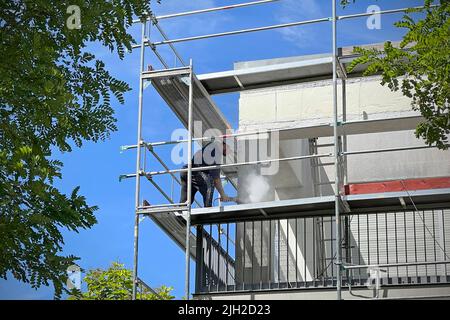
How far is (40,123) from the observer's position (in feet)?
31.4

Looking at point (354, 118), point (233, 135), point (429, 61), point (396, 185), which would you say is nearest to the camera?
point (429, 61)

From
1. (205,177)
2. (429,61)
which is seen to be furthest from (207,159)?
(429,61)

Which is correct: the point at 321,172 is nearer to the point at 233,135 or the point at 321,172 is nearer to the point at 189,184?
the point at 233,135

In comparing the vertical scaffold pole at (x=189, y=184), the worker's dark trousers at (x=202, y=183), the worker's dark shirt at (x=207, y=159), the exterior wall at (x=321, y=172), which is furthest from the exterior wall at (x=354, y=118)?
the vertical scaffold pole at (x=189, y=184)

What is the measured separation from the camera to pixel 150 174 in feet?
51.6

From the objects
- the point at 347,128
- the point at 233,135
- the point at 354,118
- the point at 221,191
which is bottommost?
the point at 221,191

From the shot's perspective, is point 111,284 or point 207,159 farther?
point 111,284

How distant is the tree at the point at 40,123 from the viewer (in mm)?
9156

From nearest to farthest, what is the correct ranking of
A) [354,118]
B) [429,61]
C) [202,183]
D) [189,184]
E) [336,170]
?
[429,61]
[336,170]
[189,184]
[202,183]
[354,118]

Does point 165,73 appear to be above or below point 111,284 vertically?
above

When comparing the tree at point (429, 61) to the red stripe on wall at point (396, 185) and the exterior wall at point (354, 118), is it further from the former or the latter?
the exterior wall at point (354, 118)

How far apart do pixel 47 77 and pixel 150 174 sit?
6326mm

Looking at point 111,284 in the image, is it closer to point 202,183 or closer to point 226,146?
point 226,146
